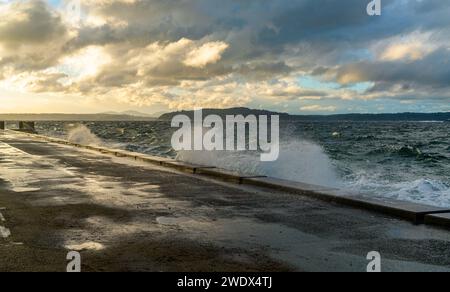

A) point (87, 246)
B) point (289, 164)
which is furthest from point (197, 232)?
point (289, 164)

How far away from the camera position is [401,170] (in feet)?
93.0

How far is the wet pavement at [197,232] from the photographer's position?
19.4 ft

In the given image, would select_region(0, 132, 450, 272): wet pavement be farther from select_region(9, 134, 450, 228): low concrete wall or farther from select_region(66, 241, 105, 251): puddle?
select_region(9, 134, 450, 228): low concrete wall

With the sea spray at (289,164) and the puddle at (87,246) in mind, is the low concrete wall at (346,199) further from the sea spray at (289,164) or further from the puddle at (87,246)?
the puddle at (87,246)

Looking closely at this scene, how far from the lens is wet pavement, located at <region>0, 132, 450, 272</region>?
5.92 metres

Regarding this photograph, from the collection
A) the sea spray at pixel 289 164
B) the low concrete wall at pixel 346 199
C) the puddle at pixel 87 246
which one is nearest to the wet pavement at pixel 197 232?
the puddle at pixel 87 246

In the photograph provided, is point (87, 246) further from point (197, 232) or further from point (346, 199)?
point (346, 199)

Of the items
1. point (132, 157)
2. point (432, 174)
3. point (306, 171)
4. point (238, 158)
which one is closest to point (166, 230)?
Answer: point (306, 171)

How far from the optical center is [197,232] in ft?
24.8

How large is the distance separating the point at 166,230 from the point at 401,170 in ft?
76.3

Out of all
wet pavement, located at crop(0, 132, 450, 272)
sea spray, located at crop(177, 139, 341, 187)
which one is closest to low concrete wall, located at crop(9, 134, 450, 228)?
wet pavement, located at crop(0, 132, 450, 272)
